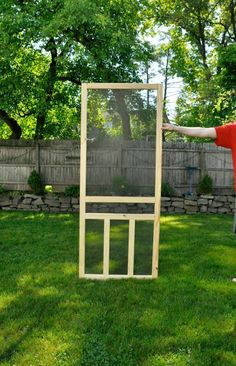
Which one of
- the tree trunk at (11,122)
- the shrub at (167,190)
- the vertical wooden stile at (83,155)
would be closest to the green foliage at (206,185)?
the shrub at (167,190)

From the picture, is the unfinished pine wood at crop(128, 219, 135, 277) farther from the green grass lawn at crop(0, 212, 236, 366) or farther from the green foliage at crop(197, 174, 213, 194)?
the green foliage at crop(197, 174, 213, 194)

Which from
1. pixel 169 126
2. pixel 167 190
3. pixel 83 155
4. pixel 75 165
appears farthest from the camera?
pixel 75 165

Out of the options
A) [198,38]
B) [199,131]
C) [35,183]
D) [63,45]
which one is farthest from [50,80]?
[198,38]

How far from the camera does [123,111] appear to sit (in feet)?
14.1

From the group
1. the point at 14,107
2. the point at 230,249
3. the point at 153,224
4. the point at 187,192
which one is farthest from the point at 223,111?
the point at 153,224

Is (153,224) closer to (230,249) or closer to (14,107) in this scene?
(230,249)

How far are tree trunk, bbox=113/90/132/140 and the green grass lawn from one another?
1048 mm

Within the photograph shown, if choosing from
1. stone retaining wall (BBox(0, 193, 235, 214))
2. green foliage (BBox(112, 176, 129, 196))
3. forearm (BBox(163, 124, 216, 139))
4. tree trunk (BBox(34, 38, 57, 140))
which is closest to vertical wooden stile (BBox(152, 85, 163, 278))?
green foliage (BBox(112, 176, 129, 196))

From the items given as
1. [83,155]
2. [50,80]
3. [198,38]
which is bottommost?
[83,155]

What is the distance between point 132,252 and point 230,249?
2.13m

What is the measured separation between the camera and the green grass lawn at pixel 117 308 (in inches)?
111

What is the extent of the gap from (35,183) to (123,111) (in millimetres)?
6288

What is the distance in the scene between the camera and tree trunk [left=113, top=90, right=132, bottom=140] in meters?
4.26

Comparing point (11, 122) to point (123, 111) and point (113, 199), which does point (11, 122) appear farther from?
point (113, 199)
